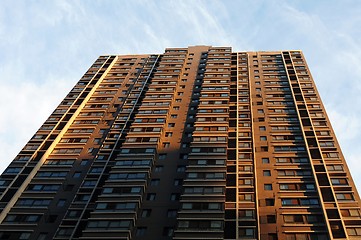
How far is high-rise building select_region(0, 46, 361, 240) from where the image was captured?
46531 millimetres

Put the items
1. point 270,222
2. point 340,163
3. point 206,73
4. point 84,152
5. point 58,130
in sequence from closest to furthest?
point 270,222, point 340,163, point 84,152, point 58,130, point 206,73

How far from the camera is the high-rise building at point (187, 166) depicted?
153 ft

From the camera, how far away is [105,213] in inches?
1879

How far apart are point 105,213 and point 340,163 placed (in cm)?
3328

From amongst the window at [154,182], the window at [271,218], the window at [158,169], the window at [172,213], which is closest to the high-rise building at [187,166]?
the window at [172,213]

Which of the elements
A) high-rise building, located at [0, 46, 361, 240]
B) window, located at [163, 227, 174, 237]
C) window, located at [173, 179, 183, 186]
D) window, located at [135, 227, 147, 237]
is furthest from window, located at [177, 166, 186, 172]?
window, located at [135, 227, 147, 237]

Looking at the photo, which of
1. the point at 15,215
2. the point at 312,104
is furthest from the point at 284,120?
the point at 15,215

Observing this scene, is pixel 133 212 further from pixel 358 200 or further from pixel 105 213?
pixel 358 200

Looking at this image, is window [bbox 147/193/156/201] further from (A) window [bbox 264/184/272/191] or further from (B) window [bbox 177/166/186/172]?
(A) window [bbox 264/184/272/191]

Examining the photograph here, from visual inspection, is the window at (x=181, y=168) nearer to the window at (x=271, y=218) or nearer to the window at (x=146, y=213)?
the window at (x=146, y=213)

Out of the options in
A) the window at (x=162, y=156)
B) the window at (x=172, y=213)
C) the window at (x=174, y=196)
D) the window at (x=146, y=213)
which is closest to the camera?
the window at (x=172, y=213)

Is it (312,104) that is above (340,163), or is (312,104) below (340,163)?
above

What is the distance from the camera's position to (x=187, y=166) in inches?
2104

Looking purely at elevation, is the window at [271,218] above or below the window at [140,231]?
above
